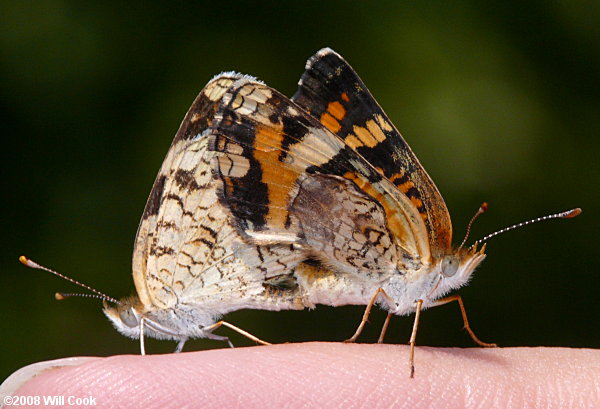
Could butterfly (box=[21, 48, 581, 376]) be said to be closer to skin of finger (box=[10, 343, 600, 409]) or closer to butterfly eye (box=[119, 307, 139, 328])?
butterfly eye (box=[119, 307, 139, 328])

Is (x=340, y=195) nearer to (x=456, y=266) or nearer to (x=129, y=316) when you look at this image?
(x=456, y=266)

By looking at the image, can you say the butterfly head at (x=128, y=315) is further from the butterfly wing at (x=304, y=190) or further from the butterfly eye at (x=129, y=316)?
the butterfly wing at (x=304, y=190)

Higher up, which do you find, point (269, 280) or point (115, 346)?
point (269, 280)

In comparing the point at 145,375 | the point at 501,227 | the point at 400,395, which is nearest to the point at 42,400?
the point at 145,375

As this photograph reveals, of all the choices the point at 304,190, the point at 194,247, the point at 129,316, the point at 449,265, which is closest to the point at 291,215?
the point at 304,190

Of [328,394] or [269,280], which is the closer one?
[328,394]

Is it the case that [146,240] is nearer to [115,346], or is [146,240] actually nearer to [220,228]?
[220,228]

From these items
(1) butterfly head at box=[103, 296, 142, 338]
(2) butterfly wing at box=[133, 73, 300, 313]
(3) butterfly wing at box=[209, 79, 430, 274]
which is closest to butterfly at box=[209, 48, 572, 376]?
(3) butterfly wing at box=[209, 79, 430, 274]
